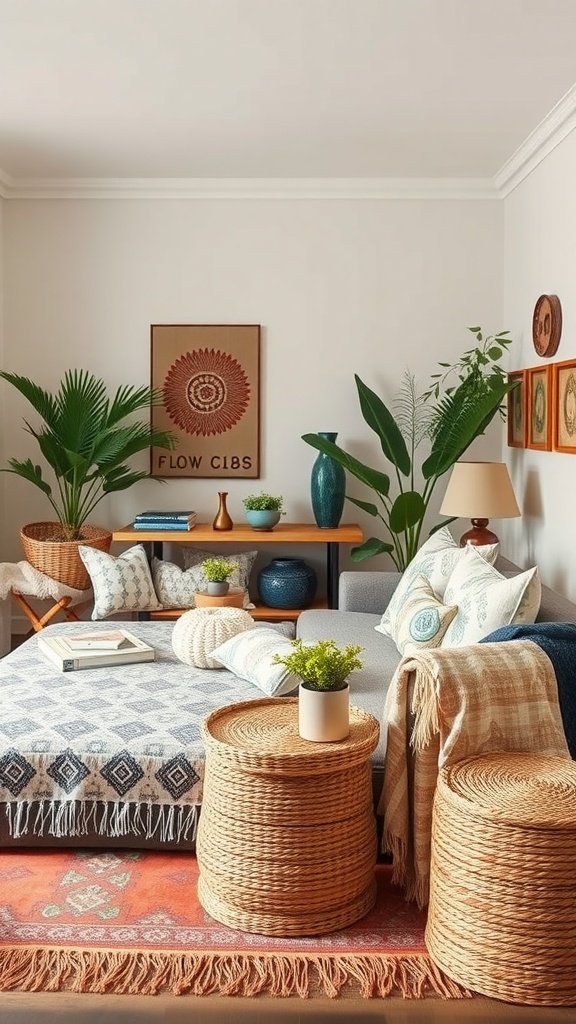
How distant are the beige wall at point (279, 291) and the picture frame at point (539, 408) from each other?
687 mm

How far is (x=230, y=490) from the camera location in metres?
5.38

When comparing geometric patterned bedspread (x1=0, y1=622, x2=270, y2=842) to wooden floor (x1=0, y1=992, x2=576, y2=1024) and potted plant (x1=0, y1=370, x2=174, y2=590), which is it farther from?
potted plant (x1=0, y1=370, x2=174, y2=590)

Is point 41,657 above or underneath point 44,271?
underneath

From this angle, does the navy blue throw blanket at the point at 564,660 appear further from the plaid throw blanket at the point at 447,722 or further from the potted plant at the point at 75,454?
the potted plant at the point at 75,454

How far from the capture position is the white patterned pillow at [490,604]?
289 cm

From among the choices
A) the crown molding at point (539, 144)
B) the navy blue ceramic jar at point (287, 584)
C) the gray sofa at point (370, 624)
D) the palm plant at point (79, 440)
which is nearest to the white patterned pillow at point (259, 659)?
the gray sofa at point (370, 624)

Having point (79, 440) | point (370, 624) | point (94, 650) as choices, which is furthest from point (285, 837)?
point (79, 440)

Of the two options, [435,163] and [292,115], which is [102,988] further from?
[435,163]

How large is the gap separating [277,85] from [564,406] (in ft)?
5.61

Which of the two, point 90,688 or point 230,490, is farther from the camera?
point 230,490

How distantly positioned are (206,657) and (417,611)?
29.0 inches

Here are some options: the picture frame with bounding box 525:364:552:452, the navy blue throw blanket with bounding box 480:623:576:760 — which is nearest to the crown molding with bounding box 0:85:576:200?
the picture frame with bounding box 525:364:552:452

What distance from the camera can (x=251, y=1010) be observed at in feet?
6.70

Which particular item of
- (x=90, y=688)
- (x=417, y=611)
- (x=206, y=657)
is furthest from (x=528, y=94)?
(x=90, y=688)
